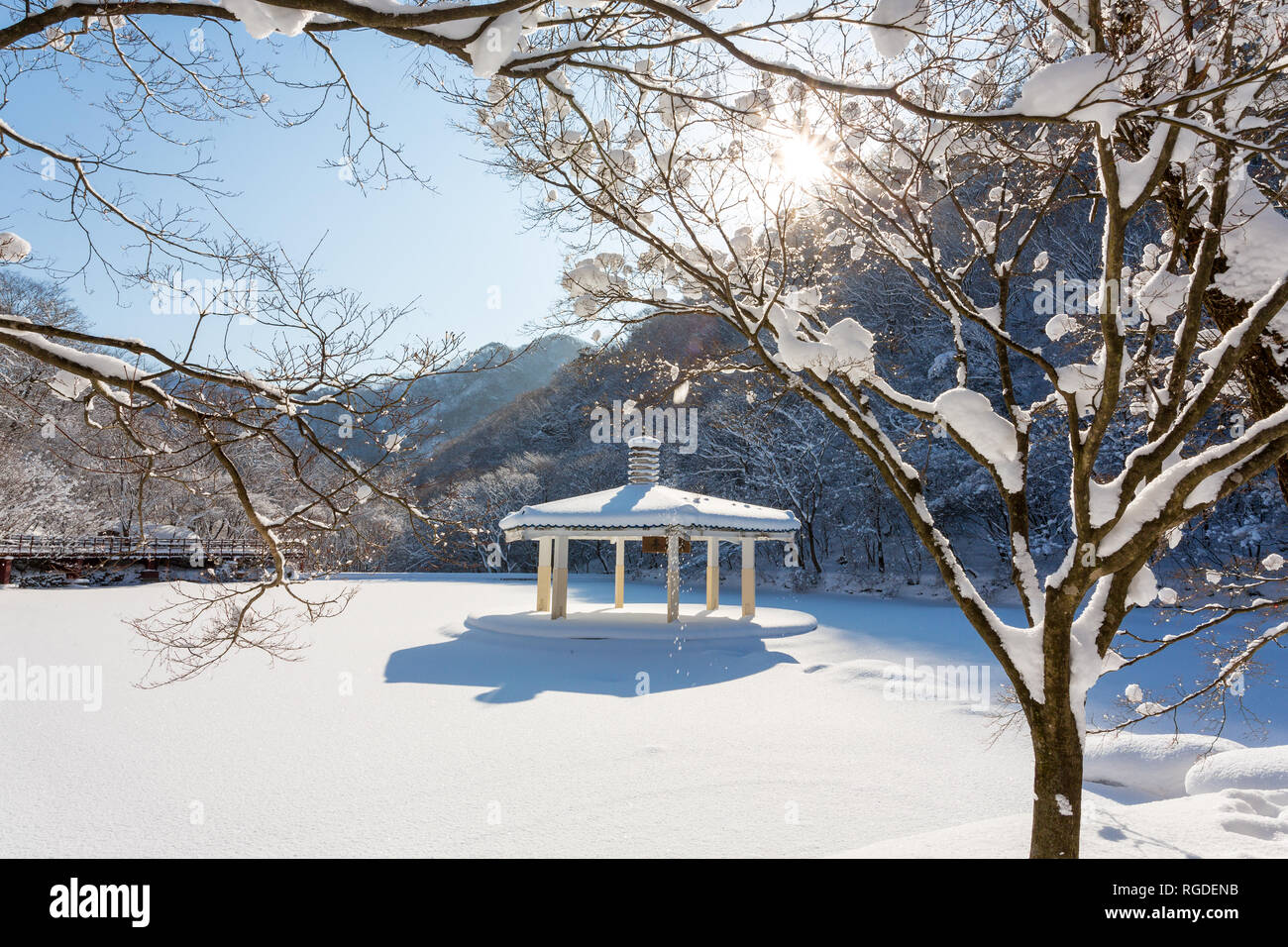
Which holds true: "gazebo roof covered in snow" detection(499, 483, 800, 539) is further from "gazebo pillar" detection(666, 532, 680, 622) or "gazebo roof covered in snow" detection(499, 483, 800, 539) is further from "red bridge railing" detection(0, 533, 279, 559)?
"red bridge railing" detection(0, 533, 279, 559)

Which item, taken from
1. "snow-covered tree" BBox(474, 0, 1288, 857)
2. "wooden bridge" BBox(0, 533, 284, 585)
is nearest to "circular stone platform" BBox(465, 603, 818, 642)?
"snow-covered tree" BBox(474, 0, 1288, 857)

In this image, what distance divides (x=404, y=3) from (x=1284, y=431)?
3347 mm

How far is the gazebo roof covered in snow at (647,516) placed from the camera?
12.6 m

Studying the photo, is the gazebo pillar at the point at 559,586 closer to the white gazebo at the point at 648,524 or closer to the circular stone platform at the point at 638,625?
the white gazebo at the point at 648,524

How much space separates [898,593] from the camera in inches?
925

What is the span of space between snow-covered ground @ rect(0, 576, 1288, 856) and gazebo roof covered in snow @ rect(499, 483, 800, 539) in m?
2.60

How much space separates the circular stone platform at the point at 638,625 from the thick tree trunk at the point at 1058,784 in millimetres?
9059

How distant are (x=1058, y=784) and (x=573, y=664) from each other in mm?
7907

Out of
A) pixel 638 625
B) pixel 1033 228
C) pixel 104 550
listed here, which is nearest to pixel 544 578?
pixel 638 625

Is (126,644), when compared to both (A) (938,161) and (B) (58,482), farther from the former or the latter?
(B) (58,482)

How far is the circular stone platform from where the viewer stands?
1203cm

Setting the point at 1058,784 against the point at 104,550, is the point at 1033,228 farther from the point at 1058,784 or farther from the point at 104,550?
the point at 104,550

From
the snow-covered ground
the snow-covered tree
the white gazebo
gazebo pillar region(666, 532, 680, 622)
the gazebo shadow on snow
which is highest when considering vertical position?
the snow-covered tree

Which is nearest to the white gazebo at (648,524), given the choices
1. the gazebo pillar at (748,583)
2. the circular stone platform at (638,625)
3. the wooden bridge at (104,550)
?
the gazebo pillar at (748,583)
